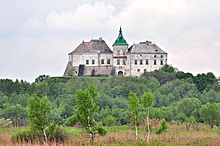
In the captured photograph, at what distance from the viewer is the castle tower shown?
72.7m

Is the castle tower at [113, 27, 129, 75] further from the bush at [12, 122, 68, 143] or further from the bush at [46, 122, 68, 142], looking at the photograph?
the bush at [12, 122, 68, 143]

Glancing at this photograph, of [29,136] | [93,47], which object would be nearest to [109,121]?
[29,136]

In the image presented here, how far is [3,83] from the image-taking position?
64.9 m

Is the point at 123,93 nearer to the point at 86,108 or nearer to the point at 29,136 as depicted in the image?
the point at 86,108

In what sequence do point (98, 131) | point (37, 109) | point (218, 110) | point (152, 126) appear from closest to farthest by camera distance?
1. point (37, 109)
2. point (98, 131)
3. point (152, 126)
4. point (218, 110)

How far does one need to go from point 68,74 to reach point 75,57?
2774 mm

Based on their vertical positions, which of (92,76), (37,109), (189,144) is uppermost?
(92,76)

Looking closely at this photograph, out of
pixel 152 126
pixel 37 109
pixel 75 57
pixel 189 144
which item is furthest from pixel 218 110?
pixel 75 57

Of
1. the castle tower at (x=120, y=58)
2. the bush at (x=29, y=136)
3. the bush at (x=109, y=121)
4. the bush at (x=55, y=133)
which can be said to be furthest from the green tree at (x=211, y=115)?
the castle tower at (x=120, y=58)

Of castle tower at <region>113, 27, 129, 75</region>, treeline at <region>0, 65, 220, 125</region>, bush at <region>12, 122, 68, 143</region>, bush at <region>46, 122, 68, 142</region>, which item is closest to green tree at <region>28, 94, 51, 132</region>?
bush at <region>46, 122, 68, 142</region>

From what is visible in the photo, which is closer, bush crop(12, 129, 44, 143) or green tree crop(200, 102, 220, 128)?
bush crop(12, 129, 44, 143)

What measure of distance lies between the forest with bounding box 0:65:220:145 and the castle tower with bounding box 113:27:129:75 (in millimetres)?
3186

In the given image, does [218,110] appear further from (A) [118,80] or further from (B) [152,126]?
(A) [118,80]

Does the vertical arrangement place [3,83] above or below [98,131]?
above
